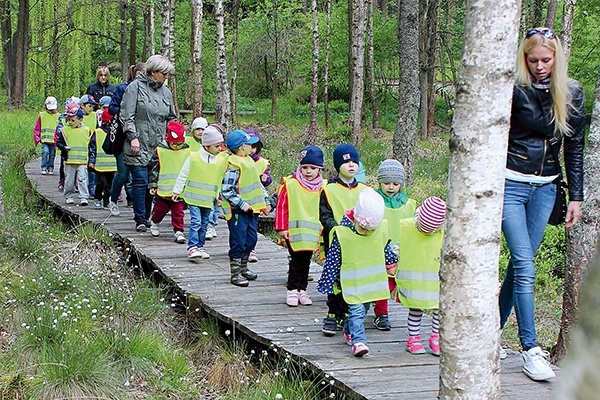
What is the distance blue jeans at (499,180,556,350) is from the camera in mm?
4695

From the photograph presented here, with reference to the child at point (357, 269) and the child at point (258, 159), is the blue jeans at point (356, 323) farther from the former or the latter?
the child at point (258, 159)

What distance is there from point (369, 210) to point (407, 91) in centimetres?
856

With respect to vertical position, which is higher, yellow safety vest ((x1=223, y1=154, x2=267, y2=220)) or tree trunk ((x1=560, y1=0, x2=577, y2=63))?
tree trunk ((x1=560, y1=0, x2=577, y2=63))

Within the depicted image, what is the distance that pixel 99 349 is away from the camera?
5.69 m

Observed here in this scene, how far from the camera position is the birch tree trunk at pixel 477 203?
9.52ft

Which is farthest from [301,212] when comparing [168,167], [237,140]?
[168,167]

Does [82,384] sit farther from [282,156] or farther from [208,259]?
[282,156]

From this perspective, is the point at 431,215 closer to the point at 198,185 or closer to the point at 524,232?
the point at 524,232

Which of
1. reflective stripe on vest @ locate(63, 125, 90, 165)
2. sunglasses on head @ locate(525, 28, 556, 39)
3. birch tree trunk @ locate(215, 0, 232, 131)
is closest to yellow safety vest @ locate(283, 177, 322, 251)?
sunglasses on head @ locate(525, 28, 556, 39)

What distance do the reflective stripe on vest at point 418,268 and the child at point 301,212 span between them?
1315 mm

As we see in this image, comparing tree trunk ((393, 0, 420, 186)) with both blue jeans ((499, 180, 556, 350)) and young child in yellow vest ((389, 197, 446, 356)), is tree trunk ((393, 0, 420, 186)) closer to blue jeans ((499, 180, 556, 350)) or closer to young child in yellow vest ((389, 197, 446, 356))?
young child in yellow vest ((389, 197, 446, 356))

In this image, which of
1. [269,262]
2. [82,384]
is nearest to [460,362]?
[82,384]

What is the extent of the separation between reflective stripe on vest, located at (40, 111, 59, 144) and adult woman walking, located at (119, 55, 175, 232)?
636 cm

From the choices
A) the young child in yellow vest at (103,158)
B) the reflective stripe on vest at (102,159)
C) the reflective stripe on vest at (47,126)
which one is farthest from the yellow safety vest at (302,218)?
the reflective stripe on vest at (47,126)
